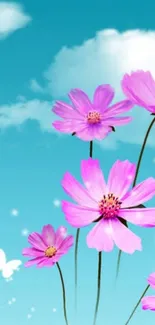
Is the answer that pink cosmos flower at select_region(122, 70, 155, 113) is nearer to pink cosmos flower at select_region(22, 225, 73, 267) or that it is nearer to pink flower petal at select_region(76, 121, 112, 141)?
pink flower petal at select_region(76, 121, 112, 141)

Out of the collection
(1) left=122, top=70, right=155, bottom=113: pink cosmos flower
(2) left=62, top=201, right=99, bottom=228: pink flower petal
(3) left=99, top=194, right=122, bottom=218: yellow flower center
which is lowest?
(2) left=62, top=201, right=99, bottom=228: pink flower petal

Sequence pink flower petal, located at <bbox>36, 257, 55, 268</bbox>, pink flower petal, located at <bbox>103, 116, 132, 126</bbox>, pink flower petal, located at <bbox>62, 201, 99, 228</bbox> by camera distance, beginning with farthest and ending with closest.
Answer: pink flower petal, located at <bbox>36, 257, 55, 268</bbox> < pink flower petal, located at <bbox>103, 116, 132, 126</bbox> < pink flower petal, located at <bbox>62, 201, 99, 228</bbox>

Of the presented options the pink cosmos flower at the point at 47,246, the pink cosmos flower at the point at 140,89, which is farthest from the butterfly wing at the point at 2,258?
the pink cosmos flower at the point at 140,89

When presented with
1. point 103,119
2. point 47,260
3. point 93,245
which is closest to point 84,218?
point 93,245

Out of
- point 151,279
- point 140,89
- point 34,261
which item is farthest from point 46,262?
point 140,89

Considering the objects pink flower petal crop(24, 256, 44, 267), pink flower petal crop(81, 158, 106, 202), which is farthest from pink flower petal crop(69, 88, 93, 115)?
pink flower petal crop(24, 256, 44, 267)

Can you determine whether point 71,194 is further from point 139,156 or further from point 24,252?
point 24,252
